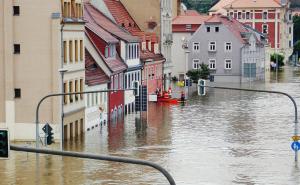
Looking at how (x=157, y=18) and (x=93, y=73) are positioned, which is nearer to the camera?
(x=93, y=73)

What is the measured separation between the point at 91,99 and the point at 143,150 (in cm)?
1279

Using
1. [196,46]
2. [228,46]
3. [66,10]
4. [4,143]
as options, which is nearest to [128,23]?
[228,46]

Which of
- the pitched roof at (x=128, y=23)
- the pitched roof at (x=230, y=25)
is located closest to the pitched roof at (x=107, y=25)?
the pitched roof at (x=128, y=23)

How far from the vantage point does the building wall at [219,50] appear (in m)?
122

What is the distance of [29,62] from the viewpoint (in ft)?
175

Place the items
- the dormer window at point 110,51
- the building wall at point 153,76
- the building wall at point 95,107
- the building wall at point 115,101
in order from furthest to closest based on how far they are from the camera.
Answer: the building wall at point 153,76, the dormer window at point 110,51, the building wall at point 115,101, the building wall at point 95,107

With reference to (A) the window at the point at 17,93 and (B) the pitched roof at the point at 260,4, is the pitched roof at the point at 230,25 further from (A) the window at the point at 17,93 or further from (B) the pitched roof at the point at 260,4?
(A) the window at the point at 17,93

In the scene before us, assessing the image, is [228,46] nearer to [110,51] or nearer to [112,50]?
[112,50]

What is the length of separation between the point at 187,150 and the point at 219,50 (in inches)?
2913

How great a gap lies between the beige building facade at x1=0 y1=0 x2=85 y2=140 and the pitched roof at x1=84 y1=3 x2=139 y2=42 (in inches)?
876

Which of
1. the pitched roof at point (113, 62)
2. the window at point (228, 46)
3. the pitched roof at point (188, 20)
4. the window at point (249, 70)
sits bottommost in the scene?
the window at point (249, 70)

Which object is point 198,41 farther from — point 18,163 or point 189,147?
point 18,163

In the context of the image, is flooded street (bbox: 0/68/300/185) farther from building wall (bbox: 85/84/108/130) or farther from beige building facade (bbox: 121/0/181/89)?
beige building facade (bbox: 121/0/181/89)

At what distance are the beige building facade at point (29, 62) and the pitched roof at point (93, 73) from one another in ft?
26.6
